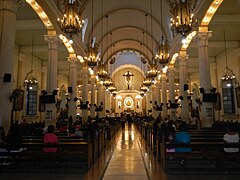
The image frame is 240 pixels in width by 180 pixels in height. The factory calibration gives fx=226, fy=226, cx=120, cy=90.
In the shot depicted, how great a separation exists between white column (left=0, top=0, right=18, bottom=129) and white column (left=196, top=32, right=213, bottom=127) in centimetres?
918

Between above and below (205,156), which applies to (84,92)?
above

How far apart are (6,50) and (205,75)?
9553 millimetres

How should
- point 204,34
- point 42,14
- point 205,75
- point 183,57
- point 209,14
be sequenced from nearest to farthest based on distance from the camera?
1. point 42,14
2. point 209,14
3. point 205,75
4. point 204,34
5. point 183,57

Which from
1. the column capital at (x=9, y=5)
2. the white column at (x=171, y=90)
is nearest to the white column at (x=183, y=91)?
the white column at (x=171, y=90)

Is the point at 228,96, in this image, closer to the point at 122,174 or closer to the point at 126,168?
the point at 126,168

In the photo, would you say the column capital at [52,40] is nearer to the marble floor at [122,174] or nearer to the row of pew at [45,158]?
the row of pew at [45,158]

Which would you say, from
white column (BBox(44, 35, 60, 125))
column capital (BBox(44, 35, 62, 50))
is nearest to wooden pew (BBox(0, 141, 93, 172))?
white column (BBox(44, 35, 60, 125))

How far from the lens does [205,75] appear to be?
12.1 meters

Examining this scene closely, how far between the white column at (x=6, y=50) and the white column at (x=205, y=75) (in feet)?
30.1

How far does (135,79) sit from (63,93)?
2201 centimetres

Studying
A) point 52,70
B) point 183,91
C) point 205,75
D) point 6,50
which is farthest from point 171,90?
point 6,50

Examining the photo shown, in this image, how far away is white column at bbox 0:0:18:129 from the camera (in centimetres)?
730

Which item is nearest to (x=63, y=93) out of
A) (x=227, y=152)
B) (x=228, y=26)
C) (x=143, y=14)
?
(x=143, y=14)

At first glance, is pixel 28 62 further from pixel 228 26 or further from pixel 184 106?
pixel 228 26
